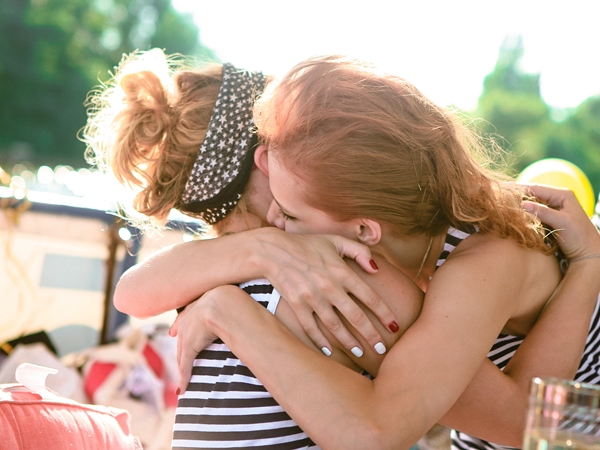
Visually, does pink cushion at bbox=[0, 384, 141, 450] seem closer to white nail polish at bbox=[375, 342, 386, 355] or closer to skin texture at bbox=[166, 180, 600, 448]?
skin texture at bbox=[166, 180, 600, 448]

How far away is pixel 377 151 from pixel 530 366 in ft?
1.95

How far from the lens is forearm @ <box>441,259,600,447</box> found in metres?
1.39

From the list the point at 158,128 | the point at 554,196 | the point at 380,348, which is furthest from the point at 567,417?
the point at 158,128

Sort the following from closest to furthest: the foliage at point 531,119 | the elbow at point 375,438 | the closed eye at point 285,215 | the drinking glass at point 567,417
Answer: the drinking glass at point 567,417, the elbow at point 375,438, the closed eye at point 285,215, the foliage at point 531,119

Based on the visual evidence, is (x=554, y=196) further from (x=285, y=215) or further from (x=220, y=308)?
(x=220, y=308)

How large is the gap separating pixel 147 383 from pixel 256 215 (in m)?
1.21

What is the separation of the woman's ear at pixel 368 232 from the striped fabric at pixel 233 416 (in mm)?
298

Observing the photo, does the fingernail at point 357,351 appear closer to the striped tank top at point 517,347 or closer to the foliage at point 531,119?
the striped tank top at point 517,347

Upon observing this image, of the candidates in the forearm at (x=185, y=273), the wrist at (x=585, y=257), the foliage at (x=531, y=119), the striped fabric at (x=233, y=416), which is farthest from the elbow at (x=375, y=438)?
the foliage at (x=531, y=119)

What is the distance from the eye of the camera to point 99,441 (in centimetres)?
147

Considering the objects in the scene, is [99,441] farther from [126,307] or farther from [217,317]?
[217,317]

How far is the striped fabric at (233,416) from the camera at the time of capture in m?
1.27

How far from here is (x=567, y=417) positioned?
0.70 m

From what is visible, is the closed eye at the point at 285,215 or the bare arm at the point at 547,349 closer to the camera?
the bare arm at the point at 547,349
